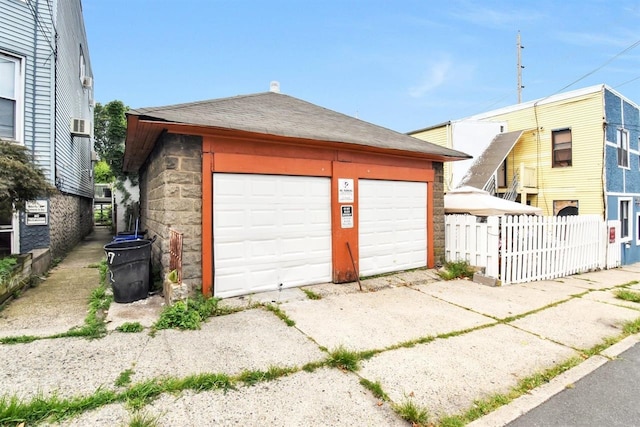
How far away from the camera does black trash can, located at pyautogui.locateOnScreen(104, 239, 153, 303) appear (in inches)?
192

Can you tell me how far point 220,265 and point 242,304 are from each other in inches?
28.9

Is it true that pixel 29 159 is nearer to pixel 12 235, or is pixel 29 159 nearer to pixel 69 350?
pixel 12 235

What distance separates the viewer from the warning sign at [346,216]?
21.3ft

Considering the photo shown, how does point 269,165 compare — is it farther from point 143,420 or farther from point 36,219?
point 36,219

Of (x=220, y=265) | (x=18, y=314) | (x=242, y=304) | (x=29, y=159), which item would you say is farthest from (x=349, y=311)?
(x=29, y=159)

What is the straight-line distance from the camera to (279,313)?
4754 mm

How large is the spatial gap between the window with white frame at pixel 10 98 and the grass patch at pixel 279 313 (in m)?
7.12

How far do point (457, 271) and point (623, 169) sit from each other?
13804mm

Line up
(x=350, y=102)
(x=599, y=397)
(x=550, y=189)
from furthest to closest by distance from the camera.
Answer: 1. (x=350, y=102)
2. (x=550, y=189)
3. (x=599, y=397)

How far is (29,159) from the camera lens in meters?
6.29

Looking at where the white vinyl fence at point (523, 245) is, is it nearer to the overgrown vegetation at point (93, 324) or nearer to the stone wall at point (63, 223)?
the overgrown vegetation at point (93, 324)

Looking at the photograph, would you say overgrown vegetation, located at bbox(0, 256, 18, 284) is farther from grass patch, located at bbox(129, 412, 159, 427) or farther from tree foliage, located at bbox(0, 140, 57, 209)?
grass patch, located at bbox(129, 412, 159, 427)

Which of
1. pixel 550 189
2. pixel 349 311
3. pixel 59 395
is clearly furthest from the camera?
pixel 550 189

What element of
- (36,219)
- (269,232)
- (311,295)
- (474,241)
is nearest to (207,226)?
(269,232)
